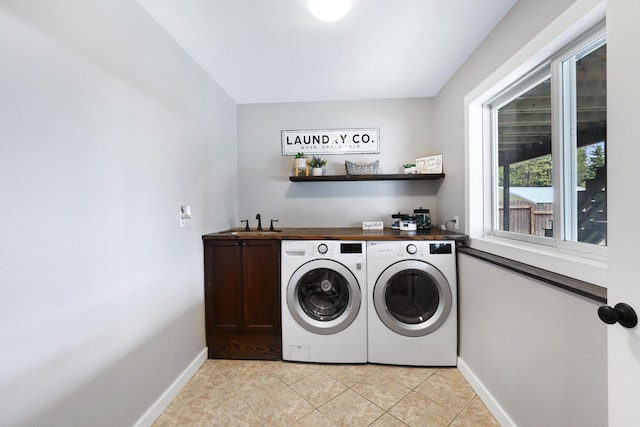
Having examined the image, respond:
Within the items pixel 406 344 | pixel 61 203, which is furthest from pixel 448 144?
pixel 61 203

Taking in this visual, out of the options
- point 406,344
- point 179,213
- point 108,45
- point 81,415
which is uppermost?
point 108,45

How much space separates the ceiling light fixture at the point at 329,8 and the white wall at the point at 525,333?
94 centimetres

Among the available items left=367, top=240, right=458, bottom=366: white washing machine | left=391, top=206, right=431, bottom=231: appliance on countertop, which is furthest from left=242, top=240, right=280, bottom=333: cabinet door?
left=391, top=206, right=431, bottom=231: appliance on countertop

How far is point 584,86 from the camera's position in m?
1.10

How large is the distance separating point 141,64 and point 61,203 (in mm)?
886

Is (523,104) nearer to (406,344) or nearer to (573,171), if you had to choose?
(573,171)

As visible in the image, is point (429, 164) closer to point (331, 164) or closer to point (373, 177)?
point (373, 177)

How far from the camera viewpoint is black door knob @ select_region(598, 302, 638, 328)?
2.02 ft

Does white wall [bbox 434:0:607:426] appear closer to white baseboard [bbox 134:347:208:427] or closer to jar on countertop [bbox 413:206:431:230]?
jar on countertop [bbox 413:206:431:230]

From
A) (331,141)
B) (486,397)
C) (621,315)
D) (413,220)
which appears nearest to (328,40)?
(331,141)

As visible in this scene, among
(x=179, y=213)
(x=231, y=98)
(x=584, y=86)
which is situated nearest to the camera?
(x=584, y=86)

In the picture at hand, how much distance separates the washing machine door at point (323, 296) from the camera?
188 cm

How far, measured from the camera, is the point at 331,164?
8.61 feet

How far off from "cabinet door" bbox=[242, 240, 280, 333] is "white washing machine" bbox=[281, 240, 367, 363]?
0.23 feet
